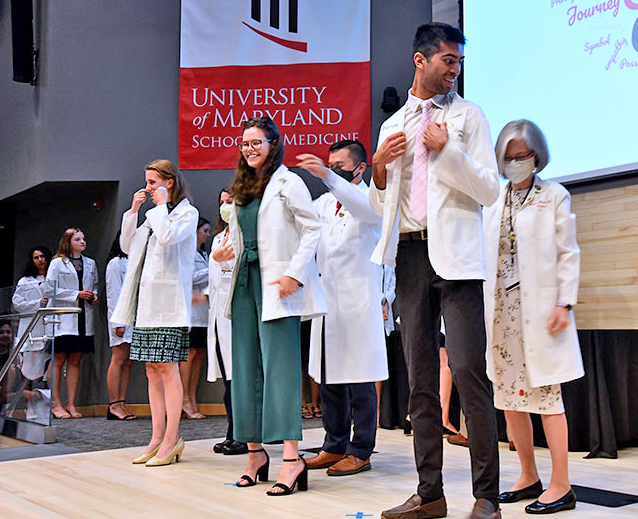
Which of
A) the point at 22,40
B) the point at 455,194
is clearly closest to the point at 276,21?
the point at 22,40

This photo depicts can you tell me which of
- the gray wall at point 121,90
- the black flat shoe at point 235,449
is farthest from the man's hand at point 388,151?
the gray wall at point 121,90

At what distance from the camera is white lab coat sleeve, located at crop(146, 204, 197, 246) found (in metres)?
3.64

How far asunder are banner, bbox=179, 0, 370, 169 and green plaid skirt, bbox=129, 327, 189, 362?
3.15 meters

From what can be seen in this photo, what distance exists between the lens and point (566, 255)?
277cm

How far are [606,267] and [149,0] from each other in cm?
461

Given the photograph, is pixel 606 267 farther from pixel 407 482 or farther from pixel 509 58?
pixel 407 482

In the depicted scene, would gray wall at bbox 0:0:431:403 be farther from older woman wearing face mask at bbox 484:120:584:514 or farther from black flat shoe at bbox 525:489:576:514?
black flat shoe at bbox 525:489:576:514

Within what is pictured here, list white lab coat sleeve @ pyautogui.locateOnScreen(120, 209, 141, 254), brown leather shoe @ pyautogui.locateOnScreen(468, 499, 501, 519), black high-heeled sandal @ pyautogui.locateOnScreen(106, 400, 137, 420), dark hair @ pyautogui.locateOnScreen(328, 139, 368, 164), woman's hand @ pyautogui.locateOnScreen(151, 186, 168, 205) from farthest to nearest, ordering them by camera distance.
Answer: black high-heeled sandal @ pyautogui.locateOnScreen(106, 400, 137, 420) < white lab coat sleeve @ pyautogui.locateOnScreen(120, 209, 141, 254) < woman's hand @ pyautogui.locateOnScreen(151, 186, 168, 205) < dark hair @ pyautogui.locateOnScreen(328, 139, 368, 164) < brown leather shoe @ pyautogui.locateOnScreen(468, 499, 501, 519)

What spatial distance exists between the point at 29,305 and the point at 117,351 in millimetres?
1547

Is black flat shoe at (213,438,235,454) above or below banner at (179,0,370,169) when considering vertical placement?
below

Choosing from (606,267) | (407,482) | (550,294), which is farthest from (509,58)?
(407,482)

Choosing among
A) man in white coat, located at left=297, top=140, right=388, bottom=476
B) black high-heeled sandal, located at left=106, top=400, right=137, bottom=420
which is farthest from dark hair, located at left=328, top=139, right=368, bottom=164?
black high-heeled sandal, located at left=106, top=400, right=137, bottom=420

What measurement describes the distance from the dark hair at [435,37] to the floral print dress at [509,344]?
77cm

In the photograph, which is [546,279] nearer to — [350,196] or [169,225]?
[350,196]
